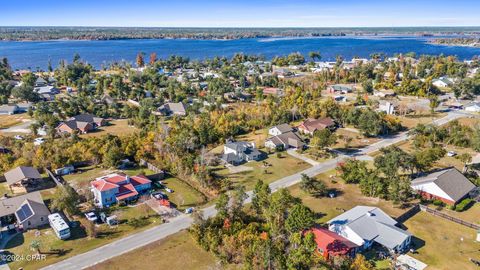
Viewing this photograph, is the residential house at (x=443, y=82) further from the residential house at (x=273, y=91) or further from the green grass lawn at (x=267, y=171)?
the green grass lawn at (x=267, y=171)

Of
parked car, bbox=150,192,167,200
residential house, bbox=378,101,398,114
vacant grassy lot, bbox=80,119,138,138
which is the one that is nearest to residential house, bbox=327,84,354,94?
residential house, bbox=378,101,398,114

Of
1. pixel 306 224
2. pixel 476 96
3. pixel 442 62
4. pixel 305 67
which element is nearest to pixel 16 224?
pixel 306 224

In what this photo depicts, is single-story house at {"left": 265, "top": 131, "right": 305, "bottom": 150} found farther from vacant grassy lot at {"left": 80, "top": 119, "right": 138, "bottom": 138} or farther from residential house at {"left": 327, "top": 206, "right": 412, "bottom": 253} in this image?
vacant grassy lot at {"left": 80, "top": 119, "right": 138, "bottom": 138}

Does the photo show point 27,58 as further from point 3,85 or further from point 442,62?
point 442,62

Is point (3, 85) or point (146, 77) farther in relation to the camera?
point (146, 77)

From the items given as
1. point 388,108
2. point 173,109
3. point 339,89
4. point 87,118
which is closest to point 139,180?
point 87,118

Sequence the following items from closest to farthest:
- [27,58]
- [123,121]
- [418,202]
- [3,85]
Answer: [418,202], [123,121], [3,85], [27,58]

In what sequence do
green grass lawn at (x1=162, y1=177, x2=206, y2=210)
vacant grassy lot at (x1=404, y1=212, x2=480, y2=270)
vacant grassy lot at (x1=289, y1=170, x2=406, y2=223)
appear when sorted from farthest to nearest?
green grass lawn at (x1=162, y1=177, x2=206, y2=210)
vacant grassy lot at (x1=289, y1=170, x2=406, y2=223)
vacant grassy lot at (x1=404, y1=212, x2=480, y2=270)
